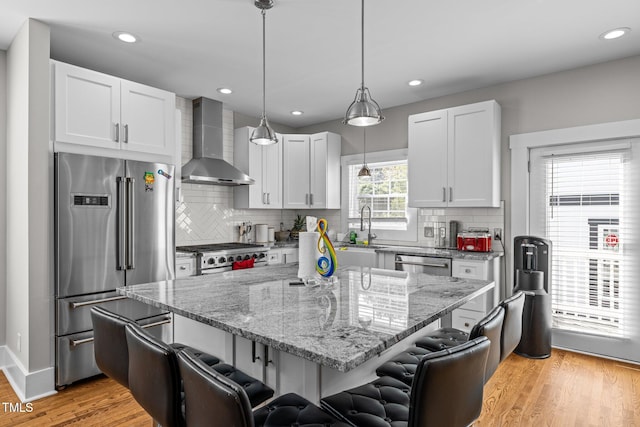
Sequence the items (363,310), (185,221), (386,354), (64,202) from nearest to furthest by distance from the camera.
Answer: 1. (363,310)
2. (386,354)
3. (64,202)
4. (185,221)

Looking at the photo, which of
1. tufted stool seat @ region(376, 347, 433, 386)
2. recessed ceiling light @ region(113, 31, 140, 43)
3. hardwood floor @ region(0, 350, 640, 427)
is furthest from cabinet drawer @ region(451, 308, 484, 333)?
recessed ceiling light @ region(113, 31, 140, 43)

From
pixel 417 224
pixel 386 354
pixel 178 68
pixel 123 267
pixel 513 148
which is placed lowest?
pixel 386 354

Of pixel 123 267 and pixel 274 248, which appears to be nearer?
pixel 123 267

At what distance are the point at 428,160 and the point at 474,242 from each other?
1.00 m

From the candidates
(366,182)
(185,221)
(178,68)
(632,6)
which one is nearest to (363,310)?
(632,6)

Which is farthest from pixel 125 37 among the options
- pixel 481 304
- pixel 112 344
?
pixel 481 304

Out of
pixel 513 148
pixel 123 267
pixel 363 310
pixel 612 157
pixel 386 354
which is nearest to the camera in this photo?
pixel 363 310

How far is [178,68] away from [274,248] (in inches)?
88.1

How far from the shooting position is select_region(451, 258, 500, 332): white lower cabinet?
12.0 ft

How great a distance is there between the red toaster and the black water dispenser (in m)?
0.34

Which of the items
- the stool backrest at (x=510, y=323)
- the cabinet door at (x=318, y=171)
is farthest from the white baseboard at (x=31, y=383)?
the cabinet door at (x=318, y=171)

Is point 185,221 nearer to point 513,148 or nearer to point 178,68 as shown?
point 178,68

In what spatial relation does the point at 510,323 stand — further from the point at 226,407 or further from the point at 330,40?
the point at 330,40

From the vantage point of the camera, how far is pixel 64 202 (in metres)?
2.83
